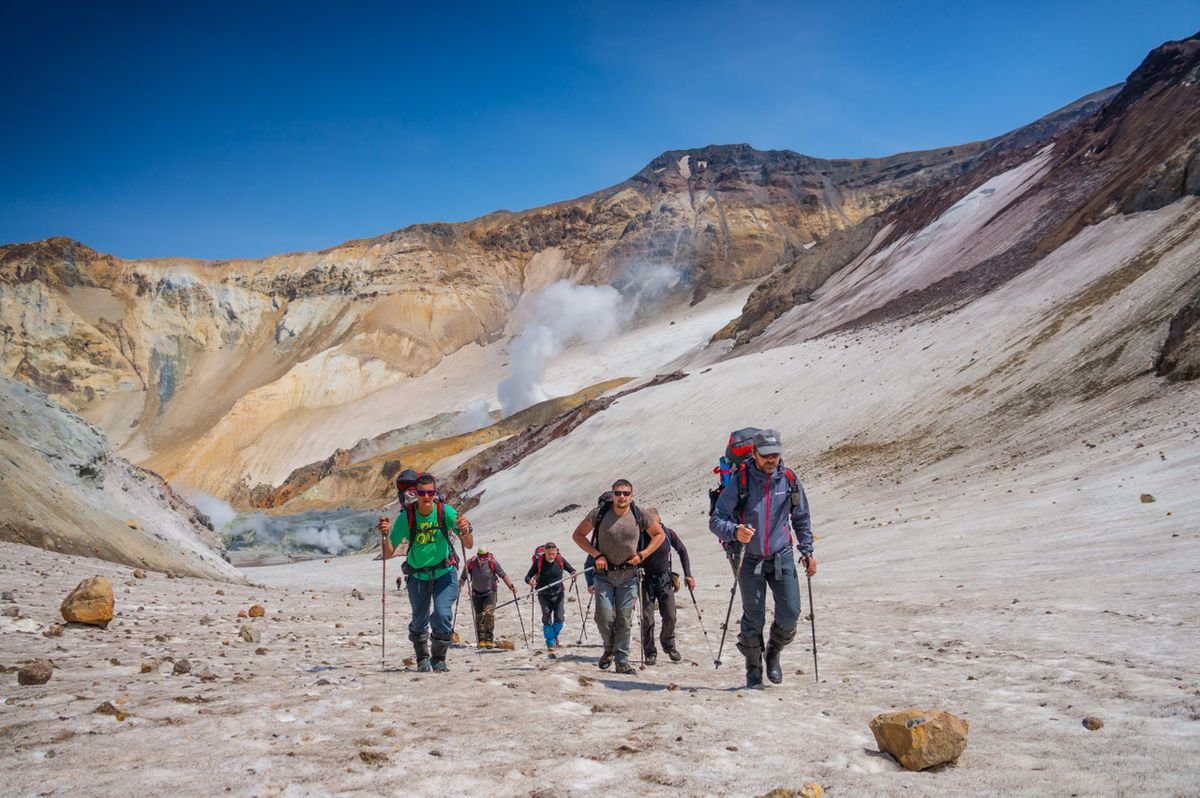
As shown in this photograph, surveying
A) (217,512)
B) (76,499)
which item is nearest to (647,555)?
(76,499)

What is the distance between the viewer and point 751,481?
6.94 metres

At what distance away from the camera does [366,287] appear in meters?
118

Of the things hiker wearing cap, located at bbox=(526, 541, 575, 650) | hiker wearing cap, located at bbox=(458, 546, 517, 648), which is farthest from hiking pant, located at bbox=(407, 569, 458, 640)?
hiker wearing cap, located at bbox=(458, 546, 517, 648)

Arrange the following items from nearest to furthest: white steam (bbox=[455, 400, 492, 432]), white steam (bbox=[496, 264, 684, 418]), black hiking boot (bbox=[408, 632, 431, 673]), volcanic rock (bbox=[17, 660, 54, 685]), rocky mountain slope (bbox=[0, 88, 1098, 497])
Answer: volcanic rock (bbox=[17, 660, 54, 685]) → black hiking boot (bbox=[408, 632, 431, 673]) → white steam (bbox=[455, 400, 492, 432]) → white steam (bbox=[496, 264, 684, 418]) → rocky mountain slope (bbox=[0, 88, 1098, 497])

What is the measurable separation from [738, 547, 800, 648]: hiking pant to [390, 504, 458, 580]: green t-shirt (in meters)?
2.88

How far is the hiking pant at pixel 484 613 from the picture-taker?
10.7 meters

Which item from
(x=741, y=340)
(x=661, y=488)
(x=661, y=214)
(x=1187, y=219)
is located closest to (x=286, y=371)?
(x=661, y=214)

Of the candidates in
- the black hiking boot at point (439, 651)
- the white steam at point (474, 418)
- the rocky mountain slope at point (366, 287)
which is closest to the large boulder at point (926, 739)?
the black hiking boot at point (439, 651)

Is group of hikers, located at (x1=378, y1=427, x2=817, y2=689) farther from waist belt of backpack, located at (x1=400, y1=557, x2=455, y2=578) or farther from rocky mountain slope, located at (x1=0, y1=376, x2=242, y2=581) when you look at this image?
rocky mountain slope, located at (x1=0, y1=376, x2=242, y2=581)

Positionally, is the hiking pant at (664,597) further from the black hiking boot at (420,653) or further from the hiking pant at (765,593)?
the black hiking boot at (420,653)

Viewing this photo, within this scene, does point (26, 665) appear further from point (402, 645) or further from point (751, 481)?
point (751, 481)

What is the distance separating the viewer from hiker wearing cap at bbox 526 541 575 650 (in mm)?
10461

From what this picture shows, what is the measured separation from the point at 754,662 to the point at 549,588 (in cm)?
410

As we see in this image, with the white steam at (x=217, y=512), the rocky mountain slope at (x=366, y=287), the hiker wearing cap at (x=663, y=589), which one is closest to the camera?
the hiker wearing cap at (x=663, y=589)
